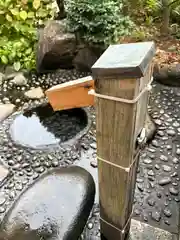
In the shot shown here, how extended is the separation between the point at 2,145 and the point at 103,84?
76.8 inches

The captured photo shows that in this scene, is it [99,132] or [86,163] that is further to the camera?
[86,163]

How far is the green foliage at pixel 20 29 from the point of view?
425cm

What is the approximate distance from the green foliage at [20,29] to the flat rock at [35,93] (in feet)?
1.80

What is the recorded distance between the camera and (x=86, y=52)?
4039mm

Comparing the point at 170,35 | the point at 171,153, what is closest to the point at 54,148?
the point at 171,153

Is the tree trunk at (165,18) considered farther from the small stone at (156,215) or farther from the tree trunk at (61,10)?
the small stone at (156,215)

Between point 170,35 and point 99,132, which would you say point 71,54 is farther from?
point 99,132

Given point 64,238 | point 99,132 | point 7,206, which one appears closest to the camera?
point 99,132

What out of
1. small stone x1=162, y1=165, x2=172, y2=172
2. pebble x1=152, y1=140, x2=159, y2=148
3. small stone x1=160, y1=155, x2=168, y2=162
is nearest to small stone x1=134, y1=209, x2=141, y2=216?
small stone x1=162, y1=165, x2=172, y2=172

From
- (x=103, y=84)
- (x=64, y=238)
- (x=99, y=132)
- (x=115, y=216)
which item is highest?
(x=103, y=84)

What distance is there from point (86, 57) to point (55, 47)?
16.7 inches

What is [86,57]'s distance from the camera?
4062 millimetres

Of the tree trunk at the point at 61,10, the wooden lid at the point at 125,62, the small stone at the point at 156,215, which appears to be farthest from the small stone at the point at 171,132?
the tree trunk at the point at 61,10

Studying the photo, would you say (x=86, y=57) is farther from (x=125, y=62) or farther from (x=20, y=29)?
(x=125, y=62)
